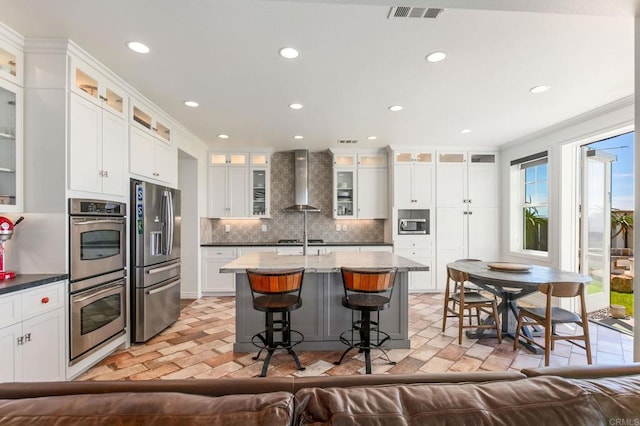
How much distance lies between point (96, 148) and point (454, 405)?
3.10 m

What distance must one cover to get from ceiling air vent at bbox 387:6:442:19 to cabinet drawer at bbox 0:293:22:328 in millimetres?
3002

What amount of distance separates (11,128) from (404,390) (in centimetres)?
309

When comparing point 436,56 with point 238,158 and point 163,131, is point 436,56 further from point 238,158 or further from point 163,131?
point 238,158

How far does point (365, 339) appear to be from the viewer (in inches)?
104

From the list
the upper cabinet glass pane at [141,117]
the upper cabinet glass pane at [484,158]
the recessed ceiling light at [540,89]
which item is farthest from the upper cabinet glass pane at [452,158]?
the upper cabinet glass pane at [141,117]

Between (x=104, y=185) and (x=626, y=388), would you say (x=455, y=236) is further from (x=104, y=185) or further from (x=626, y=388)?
(x=104, y=185)

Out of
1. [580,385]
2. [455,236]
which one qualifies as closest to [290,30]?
[580,385]

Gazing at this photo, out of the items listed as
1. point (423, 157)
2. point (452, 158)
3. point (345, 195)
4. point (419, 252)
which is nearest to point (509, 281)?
point (419, 252)

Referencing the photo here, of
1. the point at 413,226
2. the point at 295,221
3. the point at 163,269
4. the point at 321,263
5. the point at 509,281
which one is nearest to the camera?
the point at 509,281

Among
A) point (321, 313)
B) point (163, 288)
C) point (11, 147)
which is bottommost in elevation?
point (321, 313)

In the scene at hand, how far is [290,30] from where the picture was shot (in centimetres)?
203

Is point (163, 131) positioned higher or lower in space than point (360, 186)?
higher

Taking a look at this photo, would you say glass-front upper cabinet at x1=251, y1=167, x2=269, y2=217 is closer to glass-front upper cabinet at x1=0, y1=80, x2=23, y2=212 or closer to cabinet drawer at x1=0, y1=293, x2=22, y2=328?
glass-front upper cabinet at x1=0, y1=80, x2=23, y2=212

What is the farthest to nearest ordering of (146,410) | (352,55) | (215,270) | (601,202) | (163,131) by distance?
(215,270) < (601,202) < (163,131) < (352,55) < (146,410)
